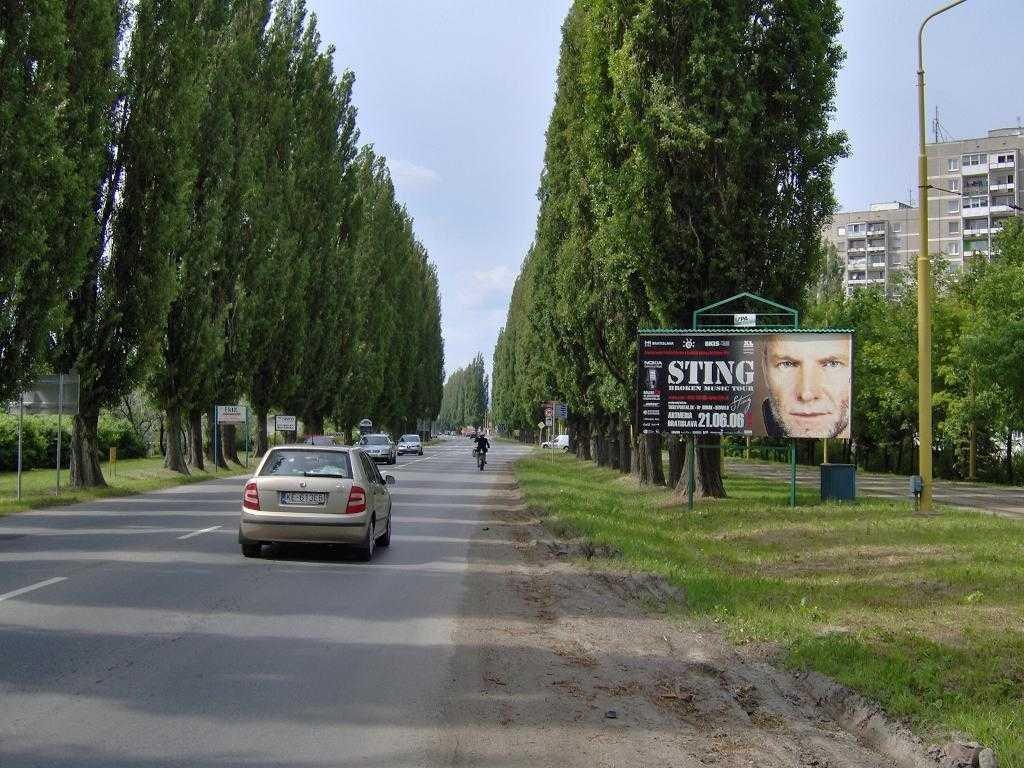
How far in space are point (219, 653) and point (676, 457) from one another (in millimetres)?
18960

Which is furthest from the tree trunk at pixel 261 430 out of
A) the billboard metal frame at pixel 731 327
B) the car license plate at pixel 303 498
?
the car license plate at pixel 303 498

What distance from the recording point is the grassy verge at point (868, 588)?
22.9 feet

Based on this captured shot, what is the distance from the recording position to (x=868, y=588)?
1177 cm

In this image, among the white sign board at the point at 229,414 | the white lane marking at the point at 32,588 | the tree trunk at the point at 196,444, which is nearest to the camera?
the white lane marking at the point at 32,588

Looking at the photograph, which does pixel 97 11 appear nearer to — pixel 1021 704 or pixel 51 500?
pixel 51 500

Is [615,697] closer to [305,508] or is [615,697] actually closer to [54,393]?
[305,508]

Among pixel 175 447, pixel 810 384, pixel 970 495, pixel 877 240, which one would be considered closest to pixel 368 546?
pixel 810 384

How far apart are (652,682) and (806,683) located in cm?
108

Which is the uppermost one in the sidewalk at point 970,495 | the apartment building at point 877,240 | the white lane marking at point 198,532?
the apartment building at point 877,240

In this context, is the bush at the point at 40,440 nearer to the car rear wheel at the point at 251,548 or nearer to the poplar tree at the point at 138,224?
the poplar tree at the point at 138,224

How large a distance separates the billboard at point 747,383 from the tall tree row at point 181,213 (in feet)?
40.5

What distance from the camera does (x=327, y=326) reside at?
52.3 metres

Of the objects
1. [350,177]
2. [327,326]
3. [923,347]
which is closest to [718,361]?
[923,347]

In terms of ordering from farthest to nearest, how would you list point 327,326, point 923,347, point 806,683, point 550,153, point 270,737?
1. point 327,326
2. point 550,153
3. point 923,347
4. point 806,683
5. point 270,737
